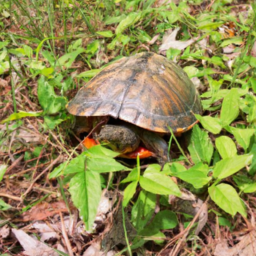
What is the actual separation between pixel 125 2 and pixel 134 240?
104 inches

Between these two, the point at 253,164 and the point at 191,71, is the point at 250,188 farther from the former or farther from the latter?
the point at 191,71

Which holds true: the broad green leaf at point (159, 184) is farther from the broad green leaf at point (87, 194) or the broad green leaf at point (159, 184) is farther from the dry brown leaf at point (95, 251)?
the dry brown leaf at point (95, 251)

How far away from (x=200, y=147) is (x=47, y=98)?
1076 mm

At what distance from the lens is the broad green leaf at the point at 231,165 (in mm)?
1460

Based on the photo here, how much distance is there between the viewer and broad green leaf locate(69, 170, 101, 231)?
3.68 feet

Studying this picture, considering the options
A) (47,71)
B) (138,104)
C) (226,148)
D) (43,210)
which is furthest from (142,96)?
(43,210)

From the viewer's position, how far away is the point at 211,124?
1873 millimetres

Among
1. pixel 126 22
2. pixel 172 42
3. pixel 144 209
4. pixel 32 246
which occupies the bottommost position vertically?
pixel 32 246

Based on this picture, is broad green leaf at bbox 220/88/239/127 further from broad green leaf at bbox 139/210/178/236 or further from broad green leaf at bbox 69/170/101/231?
broad green leaf at bbox 69/170/101/231

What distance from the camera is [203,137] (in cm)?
186

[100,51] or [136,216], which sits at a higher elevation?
[100,51]

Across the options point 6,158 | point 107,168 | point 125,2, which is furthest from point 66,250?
point 125,2

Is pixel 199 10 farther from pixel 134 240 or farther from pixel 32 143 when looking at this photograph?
pixel 134 240

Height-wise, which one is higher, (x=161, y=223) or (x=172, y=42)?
(x=172, y=42)
